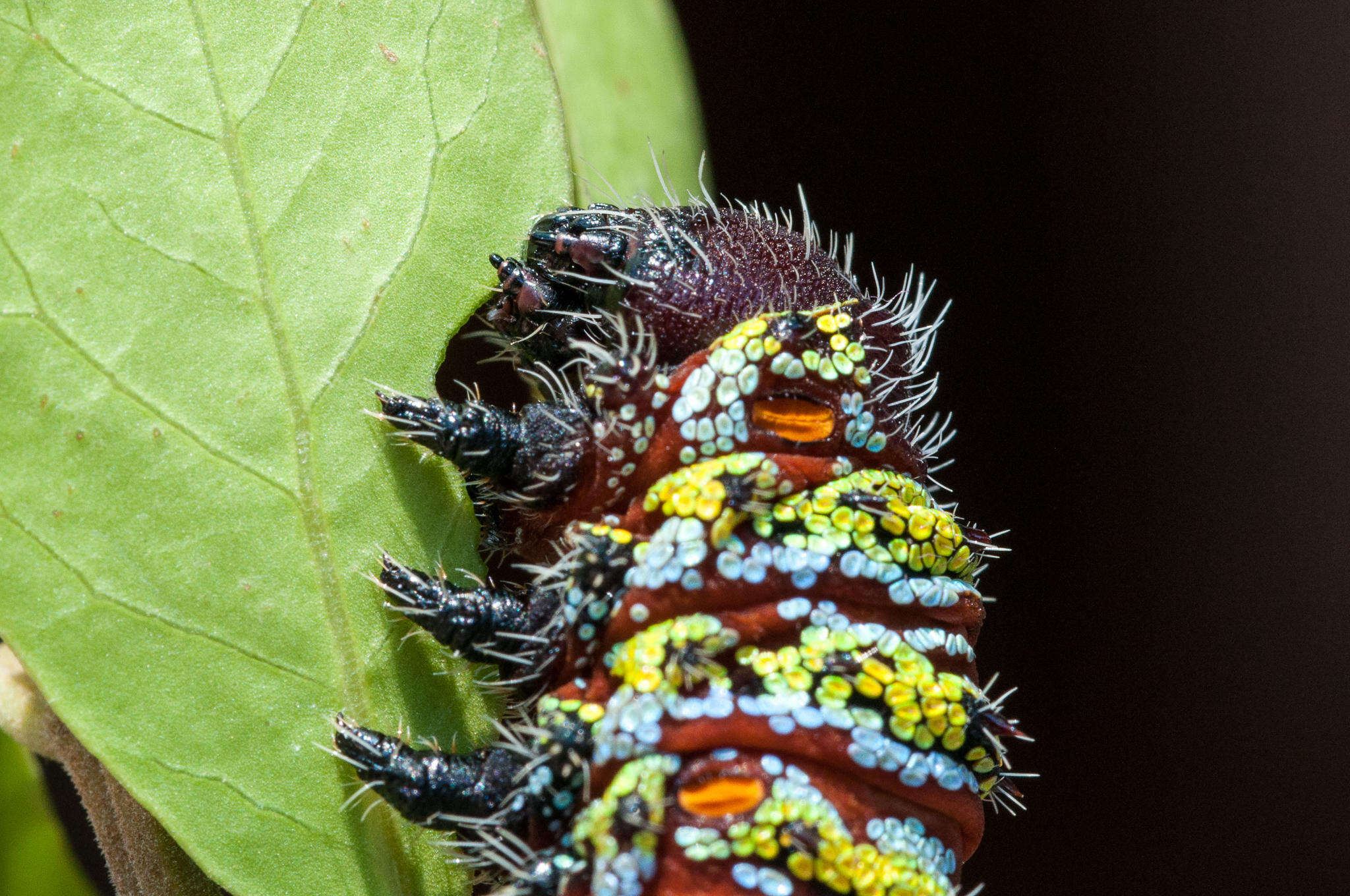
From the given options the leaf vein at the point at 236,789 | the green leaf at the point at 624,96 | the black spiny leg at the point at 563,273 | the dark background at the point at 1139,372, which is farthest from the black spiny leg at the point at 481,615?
the dark background at the point at 1139,372

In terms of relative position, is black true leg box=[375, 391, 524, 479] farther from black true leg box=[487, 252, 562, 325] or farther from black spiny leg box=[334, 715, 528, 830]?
black spiny leg box=[334, 715, 528, 830]

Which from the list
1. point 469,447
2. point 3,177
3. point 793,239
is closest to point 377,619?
point 469,447

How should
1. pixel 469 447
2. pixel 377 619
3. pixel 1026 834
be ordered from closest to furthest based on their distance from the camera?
pixel 377 619 < pixel 469 447 < pixel 1026 834

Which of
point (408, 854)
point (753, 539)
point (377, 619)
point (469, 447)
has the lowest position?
point (408, 854)

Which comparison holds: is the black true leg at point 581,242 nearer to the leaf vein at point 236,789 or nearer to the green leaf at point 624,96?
the green leaf at point 624,96

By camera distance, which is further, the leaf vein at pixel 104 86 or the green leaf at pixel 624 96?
the green leaf at pixel 624 96

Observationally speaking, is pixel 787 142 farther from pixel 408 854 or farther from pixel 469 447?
pixel 408 854

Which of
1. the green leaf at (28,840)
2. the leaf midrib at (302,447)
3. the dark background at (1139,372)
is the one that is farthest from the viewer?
the dark background at (1139,372)

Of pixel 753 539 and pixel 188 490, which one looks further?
pixel 753 539
